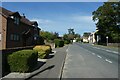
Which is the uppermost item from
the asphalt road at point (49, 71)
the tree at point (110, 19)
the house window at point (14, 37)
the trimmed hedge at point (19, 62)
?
the tree at point (110, 19)

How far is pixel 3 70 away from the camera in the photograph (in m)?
14.1

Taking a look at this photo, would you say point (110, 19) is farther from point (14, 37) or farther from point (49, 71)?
point (49, 71)

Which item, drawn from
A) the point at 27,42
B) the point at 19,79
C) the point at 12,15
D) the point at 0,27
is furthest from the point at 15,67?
the point at 27,42

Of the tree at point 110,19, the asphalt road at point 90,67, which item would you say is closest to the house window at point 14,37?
the asphalt road at point 90,67

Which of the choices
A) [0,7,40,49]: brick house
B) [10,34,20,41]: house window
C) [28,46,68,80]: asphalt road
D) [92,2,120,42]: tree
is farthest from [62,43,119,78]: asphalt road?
[92,2,120,42]: tree

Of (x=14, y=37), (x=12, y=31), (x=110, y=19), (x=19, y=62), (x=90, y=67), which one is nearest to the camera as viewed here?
(x=19, y=62)

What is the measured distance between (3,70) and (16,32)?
1117 inches

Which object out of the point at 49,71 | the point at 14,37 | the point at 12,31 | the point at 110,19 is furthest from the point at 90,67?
the point at 110,19

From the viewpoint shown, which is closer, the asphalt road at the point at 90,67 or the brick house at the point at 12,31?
the asphalt road at the point at 90,67

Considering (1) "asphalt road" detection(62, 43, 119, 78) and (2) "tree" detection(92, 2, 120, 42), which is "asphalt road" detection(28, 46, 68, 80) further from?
(2) "tree" detection(92, 2, 120, 42)

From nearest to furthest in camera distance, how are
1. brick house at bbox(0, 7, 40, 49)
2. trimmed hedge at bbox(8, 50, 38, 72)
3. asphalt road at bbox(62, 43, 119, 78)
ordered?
1. asphalt road at bbox(62, 43, 119, 78)
2. trimmed hedge at bbox(8, 50, 38, 72)
3. brick house at bbox(0, 7, 40, 49)

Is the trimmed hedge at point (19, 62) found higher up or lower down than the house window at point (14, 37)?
lower down

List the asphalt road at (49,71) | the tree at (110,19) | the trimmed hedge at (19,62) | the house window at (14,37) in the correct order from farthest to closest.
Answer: the tree at (110,19) < the house window at (14,37) < the trimmed hedge at (19,62) < the asphalt road at (49,71)

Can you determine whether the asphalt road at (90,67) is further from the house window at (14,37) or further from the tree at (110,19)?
the tree at (110,19)
